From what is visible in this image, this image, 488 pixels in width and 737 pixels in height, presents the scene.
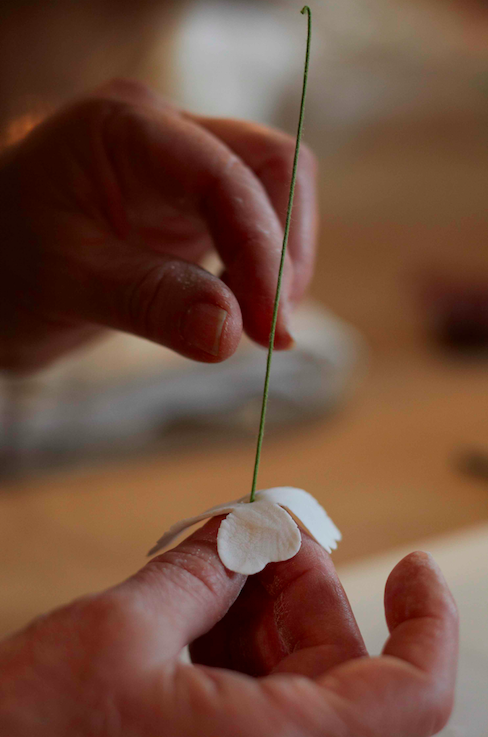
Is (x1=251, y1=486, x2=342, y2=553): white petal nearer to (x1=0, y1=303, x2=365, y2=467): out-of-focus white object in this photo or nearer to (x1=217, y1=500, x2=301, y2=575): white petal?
(x1=217, y1=500, x2=301, y2=575): white petal

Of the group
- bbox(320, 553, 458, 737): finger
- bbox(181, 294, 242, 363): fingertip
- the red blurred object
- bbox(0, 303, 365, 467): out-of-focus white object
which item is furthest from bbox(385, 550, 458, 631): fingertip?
the red blurred object

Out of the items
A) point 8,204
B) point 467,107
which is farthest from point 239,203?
point 467,107

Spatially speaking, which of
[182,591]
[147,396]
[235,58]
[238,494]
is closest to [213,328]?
[182,591]

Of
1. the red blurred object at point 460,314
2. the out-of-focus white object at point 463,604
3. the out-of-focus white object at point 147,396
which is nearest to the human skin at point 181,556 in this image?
the out-of-focus white object at point 463,604

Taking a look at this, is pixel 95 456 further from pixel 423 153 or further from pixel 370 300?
pixel 423 153

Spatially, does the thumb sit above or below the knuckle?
below
